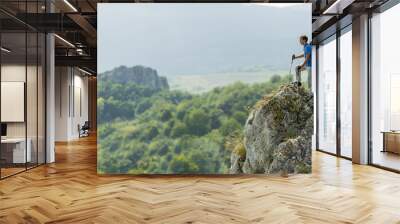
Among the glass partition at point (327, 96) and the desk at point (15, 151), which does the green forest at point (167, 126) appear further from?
the glass partition at point (327, 96)

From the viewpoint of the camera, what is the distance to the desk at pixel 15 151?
21.1 ft

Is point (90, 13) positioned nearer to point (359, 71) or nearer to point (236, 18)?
point (236, 18)

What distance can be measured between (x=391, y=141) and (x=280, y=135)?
2.42m

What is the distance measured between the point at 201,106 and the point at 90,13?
349 cm

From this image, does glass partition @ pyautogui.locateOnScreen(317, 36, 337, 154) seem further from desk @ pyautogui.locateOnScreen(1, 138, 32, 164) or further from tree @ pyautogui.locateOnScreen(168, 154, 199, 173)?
desk @ pyautogui.locateOnScreen(1, 138, 32, 164)

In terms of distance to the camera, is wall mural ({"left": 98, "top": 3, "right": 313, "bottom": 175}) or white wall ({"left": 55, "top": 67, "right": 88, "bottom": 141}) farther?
white wall ({"left": 55, "top": 67, "right": 88, "bottom": 141})

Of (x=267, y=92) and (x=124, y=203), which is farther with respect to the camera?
Answer: (x=267, y=92)

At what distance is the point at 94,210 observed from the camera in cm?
441

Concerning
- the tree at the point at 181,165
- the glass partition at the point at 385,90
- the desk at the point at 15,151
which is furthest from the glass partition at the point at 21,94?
the glass partition at the point at 385,90

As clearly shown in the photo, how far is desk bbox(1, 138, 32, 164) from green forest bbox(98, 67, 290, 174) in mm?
1487

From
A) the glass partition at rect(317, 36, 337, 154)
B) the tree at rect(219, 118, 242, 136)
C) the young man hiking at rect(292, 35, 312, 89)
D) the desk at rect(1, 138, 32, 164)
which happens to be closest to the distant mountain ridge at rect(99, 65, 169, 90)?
the tree at rect(219, 118, 242, 136)

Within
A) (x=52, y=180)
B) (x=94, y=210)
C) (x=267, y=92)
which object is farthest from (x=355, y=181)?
(x=52, y=180)

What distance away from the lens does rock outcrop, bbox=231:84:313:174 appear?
21.2 feet

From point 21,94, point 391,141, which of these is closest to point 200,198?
point 21,94
